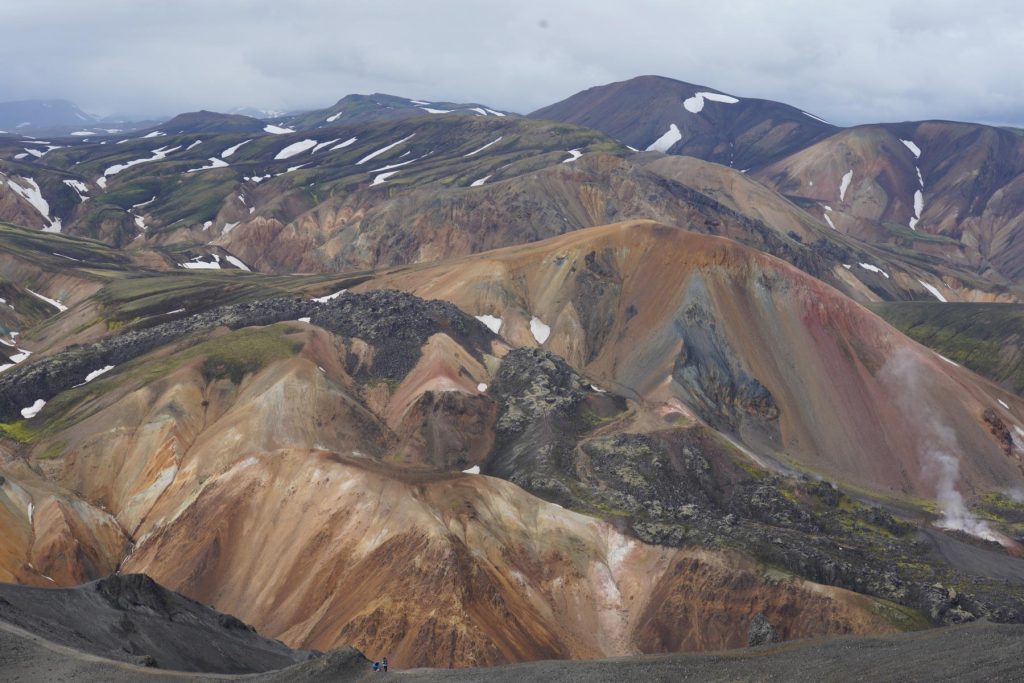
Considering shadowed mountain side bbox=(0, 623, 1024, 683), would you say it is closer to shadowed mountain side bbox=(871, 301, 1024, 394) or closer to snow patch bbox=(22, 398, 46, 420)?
snow patch bbox=(22, 398, 46, 420)

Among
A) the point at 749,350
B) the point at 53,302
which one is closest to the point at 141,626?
the point at 749,350

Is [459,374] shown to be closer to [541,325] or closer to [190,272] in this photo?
[541,325]

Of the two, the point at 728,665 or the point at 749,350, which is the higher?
the point at 728,665

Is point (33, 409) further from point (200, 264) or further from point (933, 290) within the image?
point (933, 290)

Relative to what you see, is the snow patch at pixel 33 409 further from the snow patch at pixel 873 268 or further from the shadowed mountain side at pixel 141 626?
the snow patch at pixel 873 268

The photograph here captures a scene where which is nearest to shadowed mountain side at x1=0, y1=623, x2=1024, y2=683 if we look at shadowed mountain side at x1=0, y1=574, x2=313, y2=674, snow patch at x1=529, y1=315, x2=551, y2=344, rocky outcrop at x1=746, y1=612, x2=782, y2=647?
shadowed mountain side at x1=0, y1=574, x2=313, y2=674

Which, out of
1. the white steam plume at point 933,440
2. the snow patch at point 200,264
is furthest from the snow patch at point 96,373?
the white steam plume at point 933,440

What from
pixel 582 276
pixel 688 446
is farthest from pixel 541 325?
pixel 688 446
